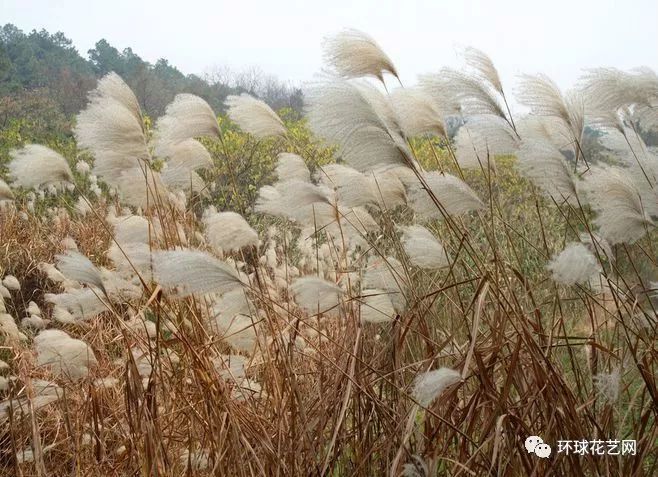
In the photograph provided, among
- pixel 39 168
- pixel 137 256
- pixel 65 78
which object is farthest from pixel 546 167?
pixel 65 78

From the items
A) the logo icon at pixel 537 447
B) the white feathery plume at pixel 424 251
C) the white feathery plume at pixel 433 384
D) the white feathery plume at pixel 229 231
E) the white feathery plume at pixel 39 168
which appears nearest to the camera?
the white feathery plume at pixel 433 384

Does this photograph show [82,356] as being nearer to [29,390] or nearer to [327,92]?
[29,390]

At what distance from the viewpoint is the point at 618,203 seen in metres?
2.12

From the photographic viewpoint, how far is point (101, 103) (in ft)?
8.53

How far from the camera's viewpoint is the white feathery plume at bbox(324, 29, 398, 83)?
223 centimetres

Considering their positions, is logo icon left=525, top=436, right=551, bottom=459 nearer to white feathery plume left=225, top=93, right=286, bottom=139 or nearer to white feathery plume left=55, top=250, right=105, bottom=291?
white feathery plume left=55, top=250, right=105, bottom=291

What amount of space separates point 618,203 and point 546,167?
0.68 ft

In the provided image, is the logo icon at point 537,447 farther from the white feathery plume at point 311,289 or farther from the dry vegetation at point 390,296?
the white feathery plume at point 311,289

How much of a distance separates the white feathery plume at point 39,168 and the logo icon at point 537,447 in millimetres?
1644

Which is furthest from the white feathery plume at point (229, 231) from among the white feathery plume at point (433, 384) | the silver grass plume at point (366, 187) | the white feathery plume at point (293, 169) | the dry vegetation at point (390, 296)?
the white feathery plume at point (433, 384)

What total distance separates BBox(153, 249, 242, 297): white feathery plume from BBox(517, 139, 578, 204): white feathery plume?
2.71 feet

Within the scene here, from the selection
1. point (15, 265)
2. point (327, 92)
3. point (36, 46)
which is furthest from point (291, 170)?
point (36, 46)

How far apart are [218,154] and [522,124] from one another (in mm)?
8832

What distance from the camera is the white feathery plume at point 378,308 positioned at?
2354mm
